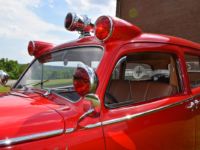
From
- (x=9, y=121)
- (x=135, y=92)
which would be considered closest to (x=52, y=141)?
(x=9, y=121)

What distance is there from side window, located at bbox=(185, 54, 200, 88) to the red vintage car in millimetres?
14

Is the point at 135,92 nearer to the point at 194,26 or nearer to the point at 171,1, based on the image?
the point at 194,26

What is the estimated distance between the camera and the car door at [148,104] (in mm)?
2273

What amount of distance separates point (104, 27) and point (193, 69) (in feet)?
5.27

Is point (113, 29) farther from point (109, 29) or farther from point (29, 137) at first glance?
point (29, 137)

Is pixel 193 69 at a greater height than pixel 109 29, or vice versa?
pixel 109 29

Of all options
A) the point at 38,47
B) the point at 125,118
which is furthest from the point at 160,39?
the point at 38,47

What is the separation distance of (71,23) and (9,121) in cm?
154

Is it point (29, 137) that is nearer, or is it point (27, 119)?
point (29, 137)

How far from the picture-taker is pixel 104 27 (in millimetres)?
2340

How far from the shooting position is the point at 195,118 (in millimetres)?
3047

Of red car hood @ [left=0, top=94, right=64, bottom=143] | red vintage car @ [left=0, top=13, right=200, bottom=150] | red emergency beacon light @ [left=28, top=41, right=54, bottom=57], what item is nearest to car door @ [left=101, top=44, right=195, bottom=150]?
red vintage car @ [left=0, top=13, right=200, bottom=150]

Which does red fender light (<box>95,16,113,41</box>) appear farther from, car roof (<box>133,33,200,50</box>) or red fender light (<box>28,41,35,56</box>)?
red fender light (<box>28,41,35,56</box>)

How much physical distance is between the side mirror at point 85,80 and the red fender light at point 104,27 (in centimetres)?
52
